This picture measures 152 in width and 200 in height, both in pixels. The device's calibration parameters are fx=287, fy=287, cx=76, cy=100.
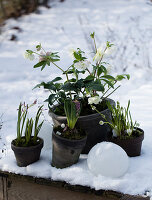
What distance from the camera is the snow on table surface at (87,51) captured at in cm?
170

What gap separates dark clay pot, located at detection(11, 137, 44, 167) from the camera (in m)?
1.74

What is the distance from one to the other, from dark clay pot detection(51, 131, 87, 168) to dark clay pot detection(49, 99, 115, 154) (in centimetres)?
14

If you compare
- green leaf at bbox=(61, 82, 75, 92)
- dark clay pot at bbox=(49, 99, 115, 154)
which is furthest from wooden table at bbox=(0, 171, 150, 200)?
green leaf at bbox=(61, 82, 75, 92)

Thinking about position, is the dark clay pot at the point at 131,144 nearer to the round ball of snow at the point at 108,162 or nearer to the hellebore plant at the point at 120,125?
the hellebore plant at the point at 120,125

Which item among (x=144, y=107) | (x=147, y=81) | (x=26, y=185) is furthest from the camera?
(x=147, y=81)

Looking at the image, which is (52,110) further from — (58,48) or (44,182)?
(58,48)

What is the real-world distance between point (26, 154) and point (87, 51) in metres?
3.37

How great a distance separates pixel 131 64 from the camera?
440cm

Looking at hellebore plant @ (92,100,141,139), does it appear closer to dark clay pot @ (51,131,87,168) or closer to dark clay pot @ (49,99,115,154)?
dark clay pot @ (49,99,115,154)

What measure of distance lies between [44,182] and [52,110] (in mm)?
495

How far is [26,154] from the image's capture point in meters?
1.76

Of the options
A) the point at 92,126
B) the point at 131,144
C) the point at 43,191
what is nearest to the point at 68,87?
the point at 92,126

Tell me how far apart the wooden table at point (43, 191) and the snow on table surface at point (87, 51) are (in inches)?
1.3

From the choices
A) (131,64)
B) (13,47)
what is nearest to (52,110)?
(131,64)
